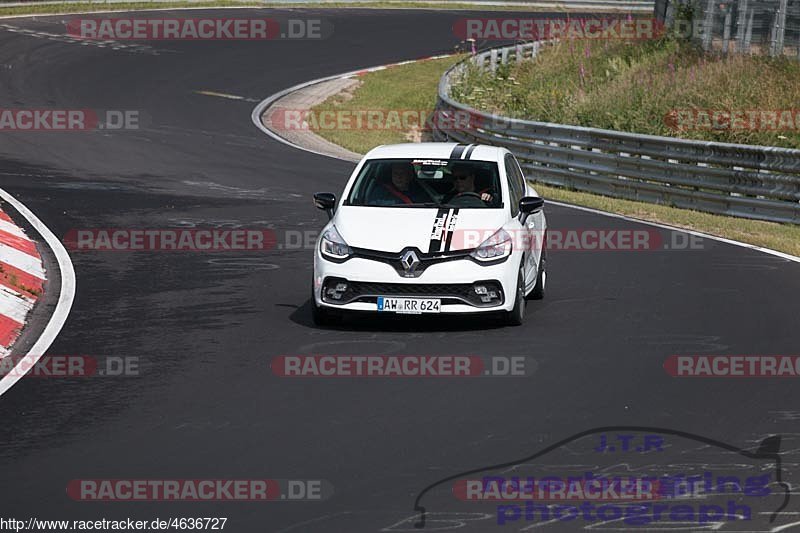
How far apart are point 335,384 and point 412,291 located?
5.90 ft

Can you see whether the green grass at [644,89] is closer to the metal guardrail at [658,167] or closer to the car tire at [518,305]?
the metal guardrail at [658,167]

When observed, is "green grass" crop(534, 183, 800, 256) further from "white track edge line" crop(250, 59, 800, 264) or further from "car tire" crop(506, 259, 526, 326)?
"car tire" crop(506, 259, 526, 326)

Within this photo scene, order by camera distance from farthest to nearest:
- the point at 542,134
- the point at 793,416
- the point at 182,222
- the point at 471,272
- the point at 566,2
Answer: the point at 566,2 < the point at 542,134 < the point at 182,222 < the point at 471,272 < the point at 793,416

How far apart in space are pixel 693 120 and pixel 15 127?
1398 cm

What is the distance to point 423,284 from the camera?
36.8ft

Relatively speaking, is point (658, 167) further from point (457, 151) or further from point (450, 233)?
point (450, 233)

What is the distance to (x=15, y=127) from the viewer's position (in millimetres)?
28125

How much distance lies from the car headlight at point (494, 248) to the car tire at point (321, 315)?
132cm

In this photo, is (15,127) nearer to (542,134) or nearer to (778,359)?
(542,134)

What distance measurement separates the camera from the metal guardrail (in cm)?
1994

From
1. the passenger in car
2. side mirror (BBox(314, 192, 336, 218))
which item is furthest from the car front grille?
the passenger in car

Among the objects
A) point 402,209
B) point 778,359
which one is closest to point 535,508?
point 778,359

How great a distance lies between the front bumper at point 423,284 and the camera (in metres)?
11.2

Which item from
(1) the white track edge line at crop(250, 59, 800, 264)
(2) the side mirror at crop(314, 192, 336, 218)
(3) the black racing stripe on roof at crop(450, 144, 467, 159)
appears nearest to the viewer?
(2) the side mirror at crop(314, 192, 336, 218)
